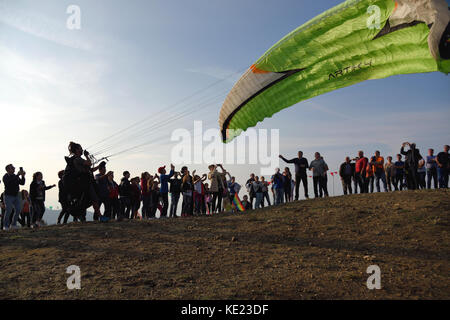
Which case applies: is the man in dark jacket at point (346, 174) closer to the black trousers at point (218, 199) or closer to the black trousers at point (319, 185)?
the black trousers at point (319, 185)

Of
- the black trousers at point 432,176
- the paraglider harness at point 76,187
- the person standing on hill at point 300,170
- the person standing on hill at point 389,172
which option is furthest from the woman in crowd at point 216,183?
the black trousers at point 432,176

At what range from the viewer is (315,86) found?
859cm

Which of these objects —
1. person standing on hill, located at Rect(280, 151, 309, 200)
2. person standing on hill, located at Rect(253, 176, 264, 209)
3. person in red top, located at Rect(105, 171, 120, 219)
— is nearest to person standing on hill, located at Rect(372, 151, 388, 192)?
person standing on hill, located at Rect(280, 151, 309, 200)

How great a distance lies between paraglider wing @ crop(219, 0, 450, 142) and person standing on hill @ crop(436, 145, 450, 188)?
312 inches

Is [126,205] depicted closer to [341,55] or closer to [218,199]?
[218,199]

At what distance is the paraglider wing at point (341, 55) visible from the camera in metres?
5.77

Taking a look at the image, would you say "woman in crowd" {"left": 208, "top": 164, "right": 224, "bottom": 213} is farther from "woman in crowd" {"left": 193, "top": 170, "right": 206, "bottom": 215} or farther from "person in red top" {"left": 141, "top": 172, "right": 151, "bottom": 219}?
"person in red top" {"left": 141, "top": 172, "right": 151, "bottom": 219}

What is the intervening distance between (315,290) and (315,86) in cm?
567

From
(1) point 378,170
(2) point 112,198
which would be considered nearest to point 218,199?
(2) point 112,198

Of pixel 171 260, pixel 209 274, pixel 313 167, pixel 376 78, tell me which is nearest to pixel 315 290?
pixel 209 274

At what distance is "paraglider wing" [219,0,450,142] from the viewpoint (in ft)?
18.9

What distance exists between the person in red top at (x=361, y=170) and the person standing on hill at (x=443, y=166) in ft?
9.36

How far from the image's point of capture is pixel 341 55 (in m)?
7.81
